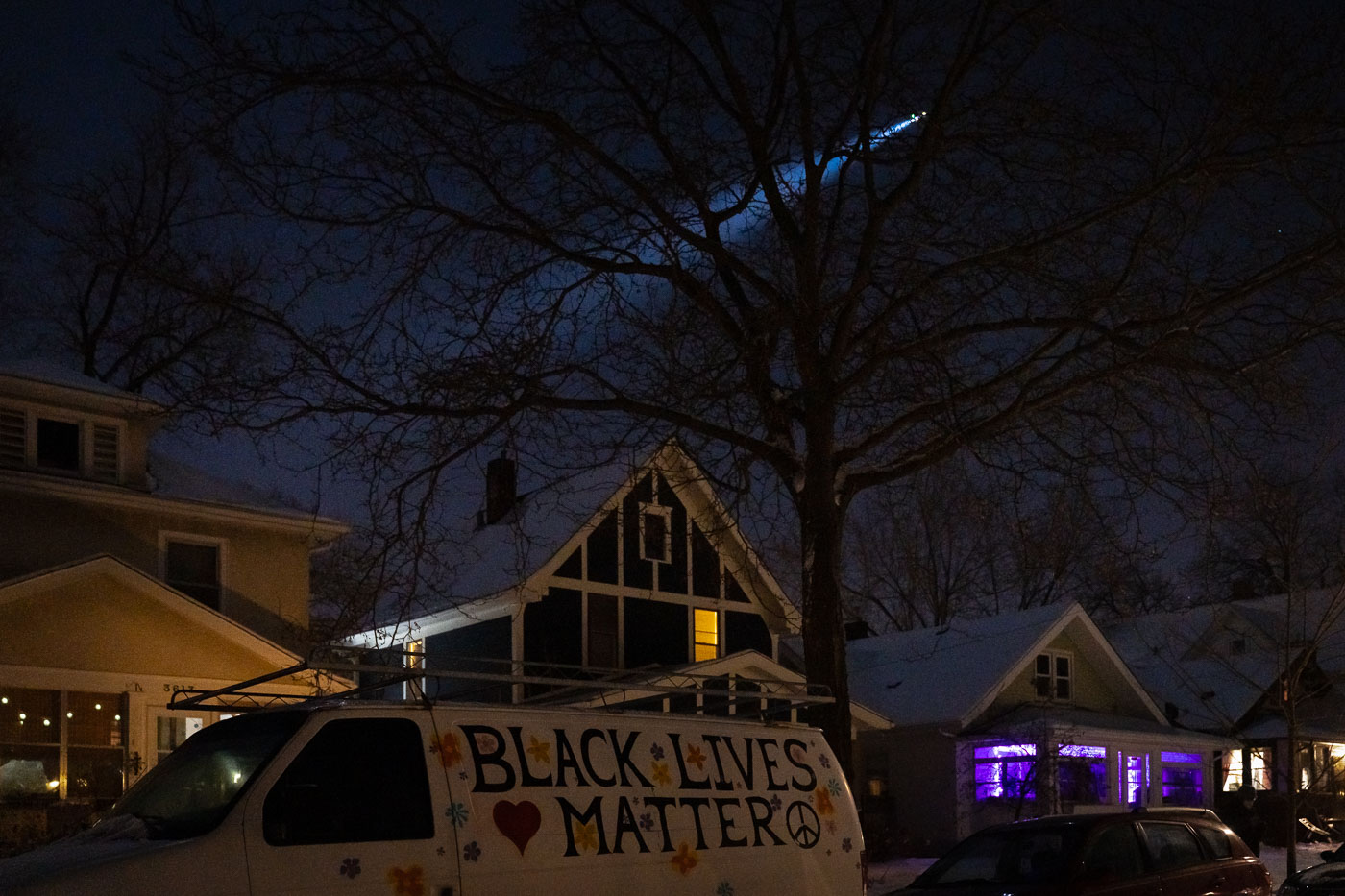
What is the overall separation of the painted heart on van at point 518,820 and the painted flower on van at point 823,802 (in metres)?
2.53

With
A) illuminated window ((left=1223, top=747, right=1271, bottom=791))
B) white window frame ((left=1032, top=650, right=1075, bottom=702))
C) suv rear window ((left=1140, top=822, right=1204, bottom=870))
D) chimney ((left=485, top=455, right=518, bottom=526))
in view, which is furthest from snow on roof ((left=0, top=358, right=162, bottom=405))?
illuminated window ((left=1223, top=747, right=1271, bottom=791))

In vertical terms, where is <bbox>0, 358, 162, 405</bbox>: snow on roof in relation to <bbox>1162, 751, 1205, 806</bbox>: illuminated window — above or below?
above

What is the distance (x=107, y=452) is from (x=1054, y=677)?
77.1ft

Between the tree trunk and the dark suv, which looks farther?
the tree trunk

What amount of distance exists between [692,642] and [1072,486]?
16164 mm

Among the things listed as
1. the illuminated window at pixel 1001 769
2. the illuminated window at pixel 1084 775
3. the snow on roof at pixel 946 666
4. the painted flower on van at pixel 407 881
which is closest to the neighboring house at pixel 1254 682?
the illuminated window at pixel 1084 775

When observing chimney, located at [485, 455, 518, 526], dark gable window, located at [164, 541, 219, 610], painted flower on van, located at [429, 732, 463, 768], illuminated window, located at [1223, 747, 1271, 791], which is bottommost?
illuminated window, located at [1223, 747, 1271, 791]

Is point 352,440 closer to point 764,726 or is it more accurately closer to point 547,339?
point 547,339

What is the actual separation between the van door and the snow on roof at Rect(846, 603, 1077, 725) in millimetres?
25171

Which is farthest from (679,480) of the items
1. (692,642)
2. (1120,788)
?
(1120,788)

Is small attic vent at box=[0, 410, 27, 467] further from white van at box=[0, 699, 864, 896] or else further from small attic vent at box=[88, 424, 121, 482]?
white van at box=[0, 699, 864, 896]

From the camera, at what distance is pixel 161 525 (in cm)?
2164

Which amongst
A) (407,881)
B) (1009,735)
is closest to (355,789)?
(407,881)

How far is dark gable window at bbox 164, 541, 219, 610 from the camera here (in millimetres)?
21719
